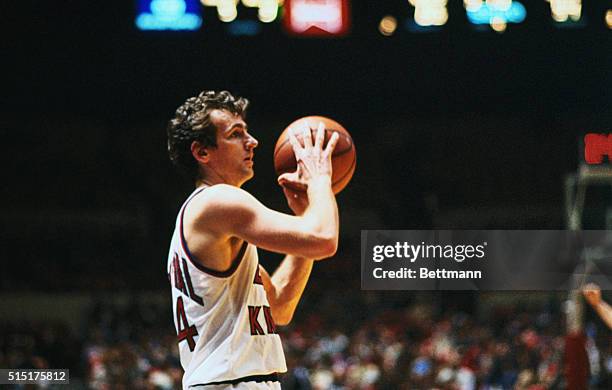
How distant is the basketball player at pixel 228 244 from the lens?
74.7 inches

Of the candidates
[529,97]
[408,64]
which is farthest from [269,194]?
[529,97]

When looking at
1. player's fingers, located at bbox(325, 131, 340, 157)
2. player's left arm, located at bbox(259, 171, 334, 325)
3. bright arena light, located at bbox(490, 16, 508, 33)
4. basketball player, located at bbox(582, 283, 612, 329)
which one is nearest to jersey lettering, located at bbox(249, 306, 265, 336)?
player's left arm, located at bbox(259, 171, 334, 325)

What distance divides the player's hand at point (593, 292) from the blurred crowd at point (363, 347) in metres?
0.58

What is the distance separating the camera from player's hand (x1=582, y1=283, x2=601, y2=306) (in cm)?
539

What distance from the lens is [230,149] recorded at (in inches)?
81.4

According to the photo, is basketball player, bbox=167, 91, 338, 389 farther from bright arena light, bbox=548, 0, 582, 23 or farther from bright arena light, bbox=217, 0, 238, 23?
bright arena light, bbox=548, 0, 582, 23

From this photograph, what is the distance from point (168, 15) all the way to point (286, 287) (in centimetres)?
421

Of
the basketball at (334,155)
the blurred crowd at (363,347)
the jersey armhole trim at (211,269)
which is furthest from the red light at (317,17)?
the jersey armhole trim at (211,269)

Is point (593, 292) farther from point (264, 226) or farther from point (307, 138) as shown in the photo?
point (264, 226)

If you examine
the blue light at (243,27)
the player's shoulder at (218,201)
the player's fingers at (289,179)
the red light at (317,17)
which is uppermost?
the blue light at (243,27)

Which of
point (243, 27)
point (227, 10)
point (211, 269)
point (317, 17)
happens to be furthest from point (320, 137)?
point (243, 27)

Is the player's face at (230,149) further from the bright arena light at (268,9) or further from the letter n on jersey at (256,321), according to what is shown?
the bright arena light at (268,9)

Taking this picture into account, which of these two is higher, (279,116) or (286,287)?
(279,116)

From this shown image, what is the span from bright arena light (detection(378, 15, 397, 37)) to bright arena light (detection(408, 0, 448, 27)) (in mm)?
372
